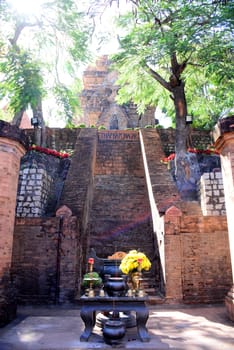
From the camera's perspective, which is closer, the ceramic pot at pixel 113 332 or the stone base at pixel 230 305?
the ceramic pot at pixel 113 332

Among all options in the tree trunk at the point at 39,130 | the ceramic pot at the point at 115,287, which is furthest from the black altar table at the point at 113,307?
the tree trunk at the point at 39,130

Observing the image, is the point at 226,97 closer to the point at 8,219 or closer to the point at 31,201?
the point at 31,201

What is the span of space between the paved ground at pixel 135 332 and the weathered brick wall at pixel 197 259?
57cm

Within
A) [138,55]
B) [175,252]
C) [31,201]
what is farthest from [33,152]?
[175,252]

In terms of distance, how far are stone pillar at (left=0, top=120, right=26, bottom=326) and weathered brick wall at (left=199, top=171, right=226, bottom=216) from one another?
5.80m

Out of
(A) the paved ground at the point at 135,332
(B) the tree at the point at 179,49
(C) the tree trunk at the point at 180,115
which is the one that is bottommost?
(A) the paved ground at the point at 135,332

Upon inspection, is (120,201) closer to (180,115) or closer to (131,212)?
(131,212)

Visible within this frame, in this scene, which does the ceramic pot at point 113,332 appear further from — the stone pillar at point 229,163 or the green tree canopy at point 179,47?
the green tree canopy at point 179,47

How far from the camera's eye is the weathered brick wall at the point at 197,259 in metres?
6.97

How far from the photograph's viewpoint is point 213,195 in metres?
8.90

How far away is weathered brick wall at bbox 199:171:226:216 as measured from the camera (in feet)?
28.7

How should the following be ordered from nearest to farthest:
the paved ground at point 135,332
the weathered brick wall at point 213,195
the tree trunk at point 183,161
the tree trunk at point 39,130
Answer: the paved ground at point 135,332 → the weathered brick wall at point 213,195 → the tree trunk at point 183,161 → the tree trunk at point 39,130

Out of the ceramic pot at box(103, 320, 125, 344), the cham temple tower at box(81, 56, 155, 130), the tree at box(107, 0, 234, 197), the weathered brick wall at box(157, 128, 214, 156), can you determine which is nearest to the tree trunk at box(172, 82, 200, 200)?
the tree at box(107, 0, 234, 197)

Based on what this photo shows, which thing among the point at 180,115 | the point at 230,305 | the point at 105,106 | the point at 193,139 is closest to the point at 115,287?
the point at 230,305
